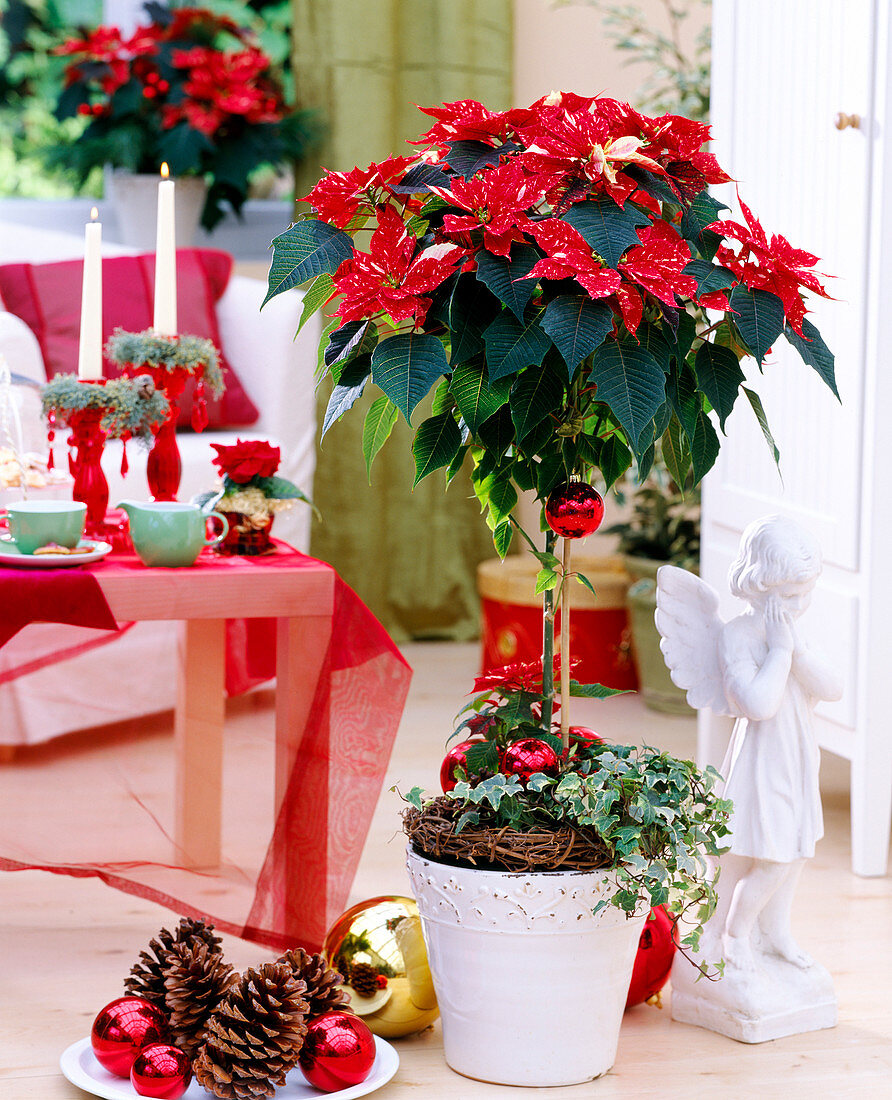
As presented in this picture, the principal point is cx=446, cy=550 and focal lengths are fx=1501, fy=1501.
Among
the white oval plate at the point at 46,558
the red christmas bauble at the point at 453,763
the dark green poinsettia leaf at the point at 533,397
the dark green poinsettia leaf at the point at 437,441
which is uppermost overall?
the dark green poinsettia leaf at the point at 533,397

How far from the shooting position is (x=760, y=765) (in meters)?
1.57

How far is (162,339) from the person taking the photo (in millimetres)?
1802

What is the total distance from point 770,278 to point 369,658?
673mm

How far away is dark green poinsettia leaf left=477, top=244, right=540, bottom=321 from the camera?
4.14 ft

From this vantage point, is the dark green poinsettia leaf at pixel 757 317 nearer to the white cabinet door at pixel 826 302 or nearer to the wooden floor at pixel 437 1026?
the wooden floor at pixel 437 1026

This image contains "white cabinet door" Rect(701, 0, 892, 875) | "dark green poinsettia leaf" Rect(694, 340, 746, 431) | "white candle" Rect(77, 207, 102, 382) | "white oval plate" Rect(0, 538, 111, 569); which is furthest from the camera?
"white cabinet door" Rect(701, 0, 892, 875)

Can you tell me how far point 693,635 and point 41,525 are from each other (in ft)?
2.40

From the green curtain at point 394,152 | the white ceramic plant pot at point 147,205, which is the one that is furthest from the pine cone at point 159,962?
the white ceramic plant pot at point 147,205

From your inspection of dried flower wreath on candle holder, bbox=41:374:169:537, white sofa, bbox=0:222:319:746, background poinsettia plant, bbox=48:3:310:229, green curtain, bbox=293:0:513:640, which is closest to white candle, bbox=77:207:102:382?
dried flower wreath on candle holder, bbox=41:374:169:537

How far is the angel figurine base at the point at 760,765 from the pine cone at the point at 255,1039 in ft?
1.52

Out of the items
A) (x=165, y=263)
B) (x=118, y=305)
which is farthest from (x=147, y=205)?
(x=165, y=263)

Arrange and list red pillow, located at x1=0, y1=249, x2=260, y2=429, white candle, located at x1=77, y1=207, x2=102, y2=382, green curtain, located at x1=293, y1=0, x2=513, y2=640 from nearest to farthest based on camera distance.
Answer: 1. white candle, located at x1=77, y1=207, x2=102, y2=382
2. red pillow, located at x1=0, y1=249, x2=260, y2=429
3. green curtain, located at x1=293, y1=0, x2=513, y2=640

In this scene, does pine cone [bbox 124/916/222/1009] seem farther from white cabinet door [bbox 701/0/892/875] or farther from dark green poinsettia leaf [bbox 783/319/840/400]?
white cabinet door [bbox 701/0/892/875]

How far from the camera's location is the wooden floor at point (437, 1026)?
1.50 meters
